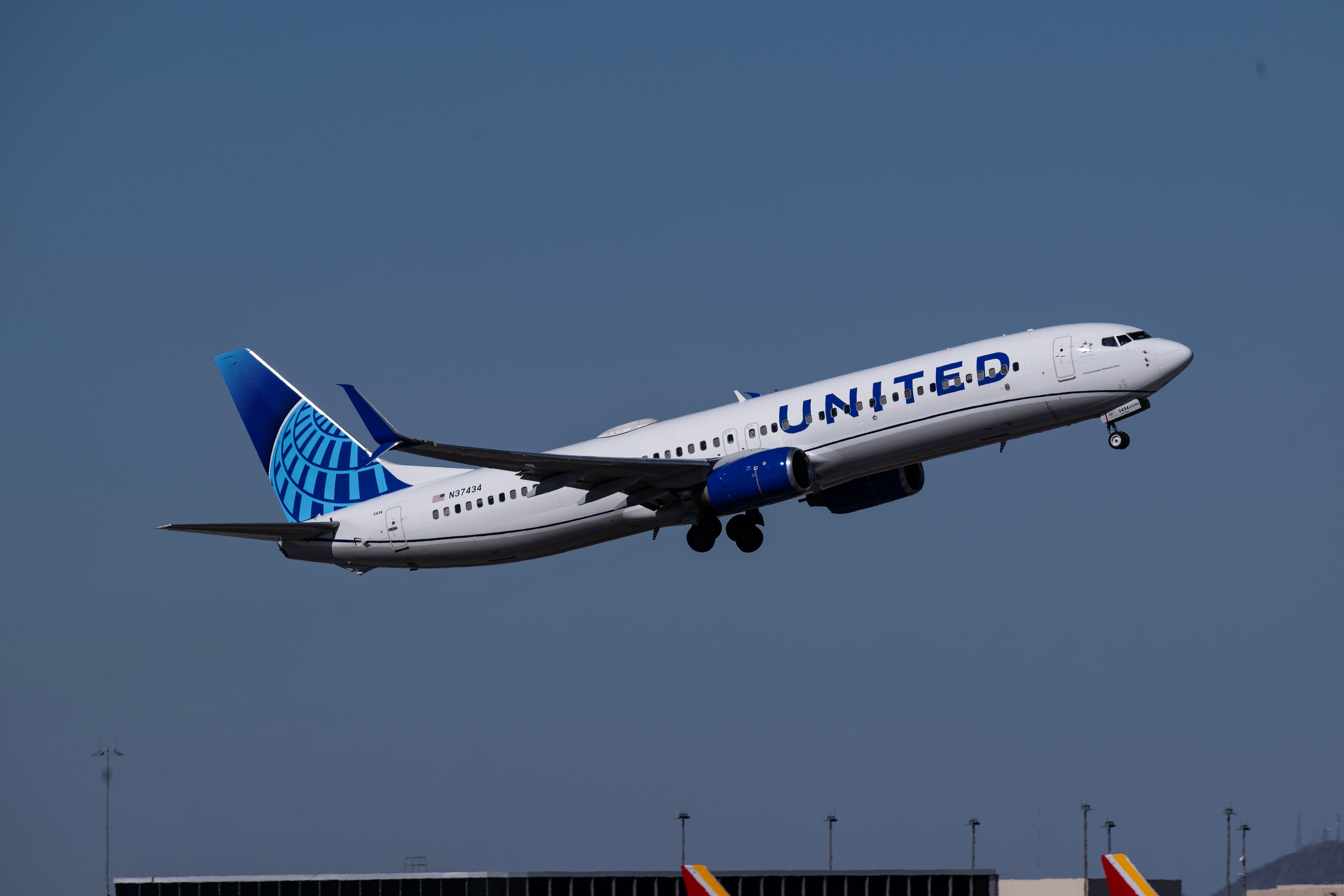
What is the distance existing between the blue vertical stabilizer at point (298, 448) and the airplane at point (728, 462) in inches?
6.1

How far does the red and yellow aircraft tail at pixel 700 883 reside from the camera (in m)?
65.3

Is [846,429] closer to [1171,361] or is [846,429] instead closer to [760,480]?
[760,480]

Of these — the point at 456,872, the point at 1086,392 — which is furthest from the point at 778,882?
the point at 1086,392

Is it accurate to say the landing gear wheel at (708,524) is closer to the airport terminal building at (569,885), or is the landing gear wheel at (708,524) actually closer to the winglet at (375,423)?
the winglet at (375,423)

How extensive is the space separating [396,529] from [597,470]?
10698 millimetres

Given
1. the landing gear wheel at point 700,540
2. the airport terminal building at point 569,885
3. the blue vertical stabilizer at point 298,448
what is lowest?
the airport terminal building at point 569,885

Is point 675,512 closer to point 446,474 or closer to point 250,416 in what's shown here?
point 446,474

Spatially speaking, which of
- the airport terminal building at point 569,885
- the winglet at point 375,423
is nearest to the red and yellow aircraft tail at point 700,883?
the airport terminal building at point 569,885

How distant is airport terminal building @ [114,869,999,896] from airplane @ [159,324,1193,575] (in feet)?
67.0

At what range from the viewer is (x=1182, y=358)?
4597 centimetres

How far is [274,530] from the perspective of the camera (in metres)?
56.6

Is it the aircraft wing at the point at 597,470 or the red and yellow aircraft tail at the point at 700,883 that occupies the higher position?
the aircraft wing at the point at 597,470

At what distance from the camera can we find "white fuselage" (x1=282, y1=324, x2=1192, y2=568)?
46250 mm

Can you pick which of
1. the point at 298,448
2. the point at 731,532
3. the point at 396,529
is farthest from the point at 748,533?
the point at 298,448
